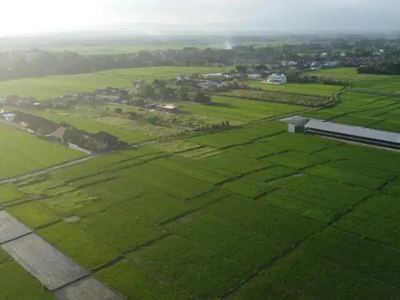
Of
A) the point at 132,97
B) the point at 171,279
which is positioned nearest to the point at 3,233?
the point at 171,279

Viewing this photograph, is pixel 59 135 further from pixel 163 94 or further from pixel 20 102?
pixel 163 94

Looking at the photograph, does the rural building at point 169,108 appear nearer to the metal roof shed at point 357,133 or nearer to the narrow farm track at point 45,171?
the metal roof shed at point 357,133

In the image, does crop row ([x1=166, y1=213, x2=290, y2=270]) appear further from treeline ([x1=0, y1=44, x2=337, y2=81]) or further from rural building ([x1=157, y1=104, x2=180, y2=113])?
treeline ([x1=0, y1=44, x2=337, y2=81])

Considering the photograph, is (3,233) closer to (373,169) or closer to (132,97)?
(373,169)

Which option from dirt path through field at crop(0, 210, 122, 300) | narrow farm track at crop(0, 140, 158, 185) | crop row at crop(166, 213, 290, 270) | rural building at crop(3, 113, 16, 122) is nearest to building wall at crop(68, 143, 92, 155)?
narrow farm track at crop(0, 140, 158, 185)

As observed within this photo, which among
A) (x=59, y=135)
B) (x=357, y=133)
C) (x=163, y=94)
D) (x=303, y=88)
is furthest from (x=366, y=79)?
(x=59, y=135)

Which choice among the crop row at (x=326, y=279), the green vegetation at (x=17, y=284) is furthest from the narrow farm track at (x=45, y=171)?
the crop row at (x=326, y=279)
